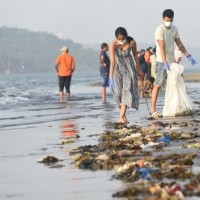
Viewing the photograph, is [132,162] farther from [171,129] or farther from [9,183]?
[171,129]

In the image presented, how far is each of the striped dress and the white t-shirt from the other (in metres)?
0.70

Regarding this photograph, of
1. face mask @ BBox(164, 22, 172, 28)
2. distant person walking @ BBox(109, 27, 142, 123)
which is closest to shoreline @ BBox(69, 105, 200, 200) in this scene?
distant person walking @ BBox(109, 27, 142, 123)

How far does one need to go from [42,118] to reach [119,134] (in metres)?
5.30

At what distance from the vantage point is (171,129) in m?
10.2

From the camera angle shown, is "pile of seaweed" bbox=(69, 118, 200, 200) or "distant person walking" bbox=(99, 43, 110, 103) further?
"distant person walking" bbox=(99, 43, 110, 103)

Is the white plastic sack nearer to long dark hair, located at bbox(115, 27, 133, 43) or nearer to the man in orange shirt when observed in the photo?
long dark hair, located at bbox(115, 27, 133, 43)

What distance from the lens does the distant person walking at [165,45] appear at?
41.1ft

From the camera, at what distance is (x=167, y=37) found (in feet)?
41.7

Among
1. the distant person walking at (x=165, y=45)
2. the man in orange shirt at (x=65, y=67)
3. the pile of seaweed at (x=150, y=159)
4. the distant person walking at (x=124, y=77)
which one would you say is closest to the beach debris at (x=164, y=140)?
the pile of seaweed at (x=150, y=159)

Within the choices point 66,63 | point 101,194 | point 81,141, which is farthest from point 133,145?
point 66,63

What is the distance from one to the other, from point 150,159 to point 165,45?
19.6ft

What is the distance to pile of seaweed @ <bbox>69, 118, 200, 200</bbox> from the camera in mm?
5367

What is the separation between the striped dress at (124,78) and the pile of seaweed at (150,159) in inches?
63.3

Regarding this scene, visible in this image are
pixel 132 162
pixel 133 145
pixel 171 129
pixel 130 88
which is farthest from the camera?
pixel 130 88
